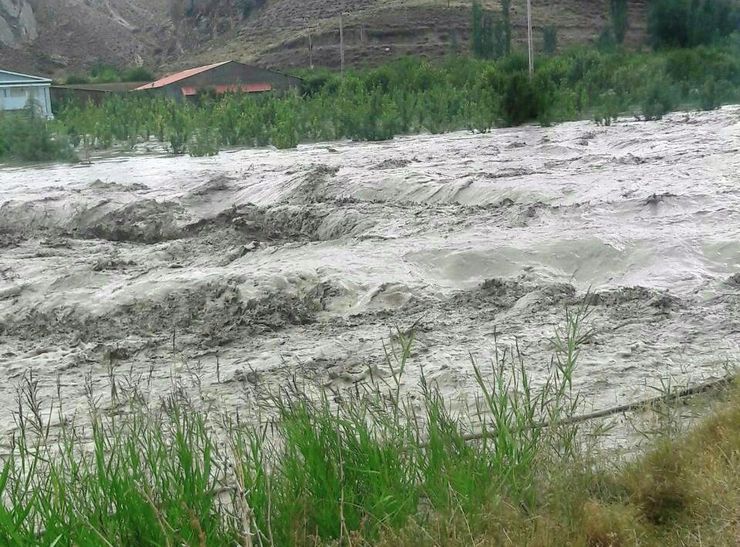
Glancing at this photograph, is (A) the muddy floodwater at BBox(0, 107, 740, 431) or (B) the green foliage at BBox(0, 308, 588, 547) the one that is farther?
(A) the muddy floodwater at BBox(0, 107, 740, 431)

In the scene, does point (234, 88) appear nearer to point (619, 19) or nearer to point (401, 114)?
point (619, 19)

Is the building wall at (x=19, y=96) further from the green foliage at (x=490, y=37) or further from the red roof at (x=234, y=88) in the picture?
the green foliage at (x=490, y=37)

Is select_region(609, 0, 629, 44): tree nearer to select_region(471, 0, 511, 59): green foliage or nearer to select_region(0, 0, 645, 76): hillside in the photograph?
select_region(0, 0, 645, 76): hillside

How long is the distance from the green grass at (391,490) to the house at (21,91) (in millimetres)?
21556

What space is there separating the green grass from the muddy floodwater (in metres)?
0.66

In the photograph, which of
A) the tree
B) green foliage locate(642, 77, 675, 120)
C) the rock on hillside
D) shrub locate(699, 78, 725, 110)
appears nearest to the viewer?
green foliage locate(642, 77, 675, 120)

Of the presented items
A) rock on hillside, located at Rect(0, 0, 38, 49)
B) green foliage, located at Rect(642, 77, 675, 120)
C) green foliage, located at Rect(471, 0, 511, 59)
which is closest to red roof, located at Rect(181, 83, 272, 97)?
green foliage, located at Rect(471, 0, 511, 59)

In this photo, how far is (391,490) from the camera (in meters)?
2.99

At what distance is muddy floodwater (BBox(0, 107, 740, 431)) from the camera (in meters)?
4.94

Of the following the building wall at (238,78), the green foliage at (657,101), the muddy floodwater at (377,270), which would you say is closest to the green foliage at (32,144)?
the muddy floodwater at (377,270)

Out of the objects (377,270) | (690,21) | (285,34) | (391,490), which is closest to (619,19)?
(690,21)

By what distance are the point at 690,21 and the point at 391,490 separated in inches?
714

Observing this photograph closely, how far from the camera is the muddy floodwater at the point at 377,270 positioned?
4.94m

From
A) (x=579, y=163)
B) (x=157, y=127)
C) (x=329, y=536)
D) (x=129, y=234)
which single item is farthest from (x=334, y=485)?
(x=157, y=127)
